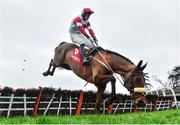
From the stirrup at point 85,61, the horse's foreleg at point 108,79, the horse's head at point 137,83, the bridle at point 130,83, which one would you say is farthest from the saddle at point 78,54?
the bridle at point 130,83

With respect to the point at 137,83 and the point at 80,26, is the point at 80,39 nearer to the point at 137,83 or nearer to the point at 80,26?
the point at 80,26

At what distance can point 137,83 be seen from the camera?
11.6m

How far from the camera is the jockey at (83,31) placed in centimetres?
1262

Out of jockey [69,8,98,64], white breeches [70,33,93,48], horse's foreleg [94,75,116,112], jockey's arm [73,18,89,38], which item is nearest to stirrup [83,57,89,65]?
jockey [69,8,98,64]

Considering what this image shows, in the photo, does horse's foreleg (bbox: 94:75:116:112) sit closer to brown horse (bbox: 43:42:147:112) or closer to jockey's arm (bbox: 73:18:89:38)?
brown horse (bbox: 43:42:147:112)

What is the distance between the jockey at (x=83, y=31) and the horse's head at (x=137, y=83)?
1583 millimetres

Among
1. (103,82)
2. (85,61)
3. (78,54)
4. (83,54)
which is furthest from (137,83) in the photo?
(78,54)

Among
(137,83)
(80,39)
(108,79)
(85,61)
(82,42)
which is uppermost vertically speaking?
(80,39)

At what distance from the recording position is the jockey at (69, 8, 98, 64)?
41.4 ft

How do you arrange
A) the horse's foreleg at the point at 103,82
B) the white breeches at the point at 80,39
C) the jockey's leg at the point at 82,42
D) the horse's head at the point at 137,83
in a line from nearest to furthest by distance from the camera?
the horse's head at the point at 137,83
the horse's foreleg at the point at 103,82
the jockey's leg at the point at 82,42
the white breeches at the point at 80,39

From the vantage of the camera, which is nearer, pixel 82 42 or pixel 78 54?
pixel 82 42

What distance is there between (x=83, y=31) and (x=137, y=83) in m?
2.65

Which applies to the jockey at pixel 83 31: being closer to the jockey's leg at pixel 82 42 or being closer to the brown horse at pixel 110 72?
the jockey's leg at pixel 82 42

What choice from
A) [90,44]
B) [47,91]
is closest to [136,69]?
[90,44]
